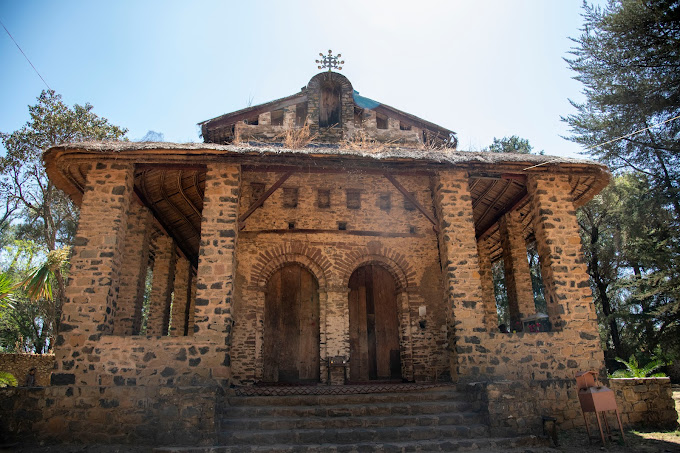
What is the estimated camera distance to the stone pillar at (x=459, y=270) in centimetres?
804

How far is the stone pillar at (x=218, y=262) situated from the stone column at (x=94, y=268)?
157 cm

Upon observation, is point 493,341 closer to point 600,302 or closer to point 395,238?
point 395,238

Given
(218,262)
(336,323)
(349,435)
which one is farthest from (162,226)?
(349,435)

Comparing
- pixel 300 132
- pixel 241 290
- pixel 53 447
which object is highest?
pixel 300 132

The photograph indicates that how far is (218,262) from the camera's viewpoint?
315 inches

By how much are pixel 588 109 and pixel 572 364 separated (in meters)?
12.7

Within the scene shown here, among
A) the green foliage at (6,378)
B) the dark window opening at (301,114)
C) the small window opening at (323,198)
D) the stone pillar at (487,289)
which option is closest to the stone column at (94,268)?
the green foliage at (6,378)

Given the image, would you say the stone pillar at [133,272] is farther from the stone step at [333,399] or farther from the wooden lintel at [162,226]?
the stone step at [333,399]

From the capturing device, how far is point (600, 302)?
20.9m

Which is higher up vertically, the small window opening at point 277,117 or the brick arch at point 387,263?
the small window opening at point 277,117

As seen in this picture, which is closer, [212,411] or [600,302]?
[212,411]

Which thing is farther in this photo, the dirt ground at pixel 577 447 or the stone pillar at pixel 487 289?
the stone pillar at pixel 487 289

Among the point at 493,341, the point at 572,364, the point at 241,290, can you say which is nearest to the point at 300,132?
the point at 241,290

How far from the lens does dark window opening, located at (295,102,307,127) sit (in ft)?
43.8
